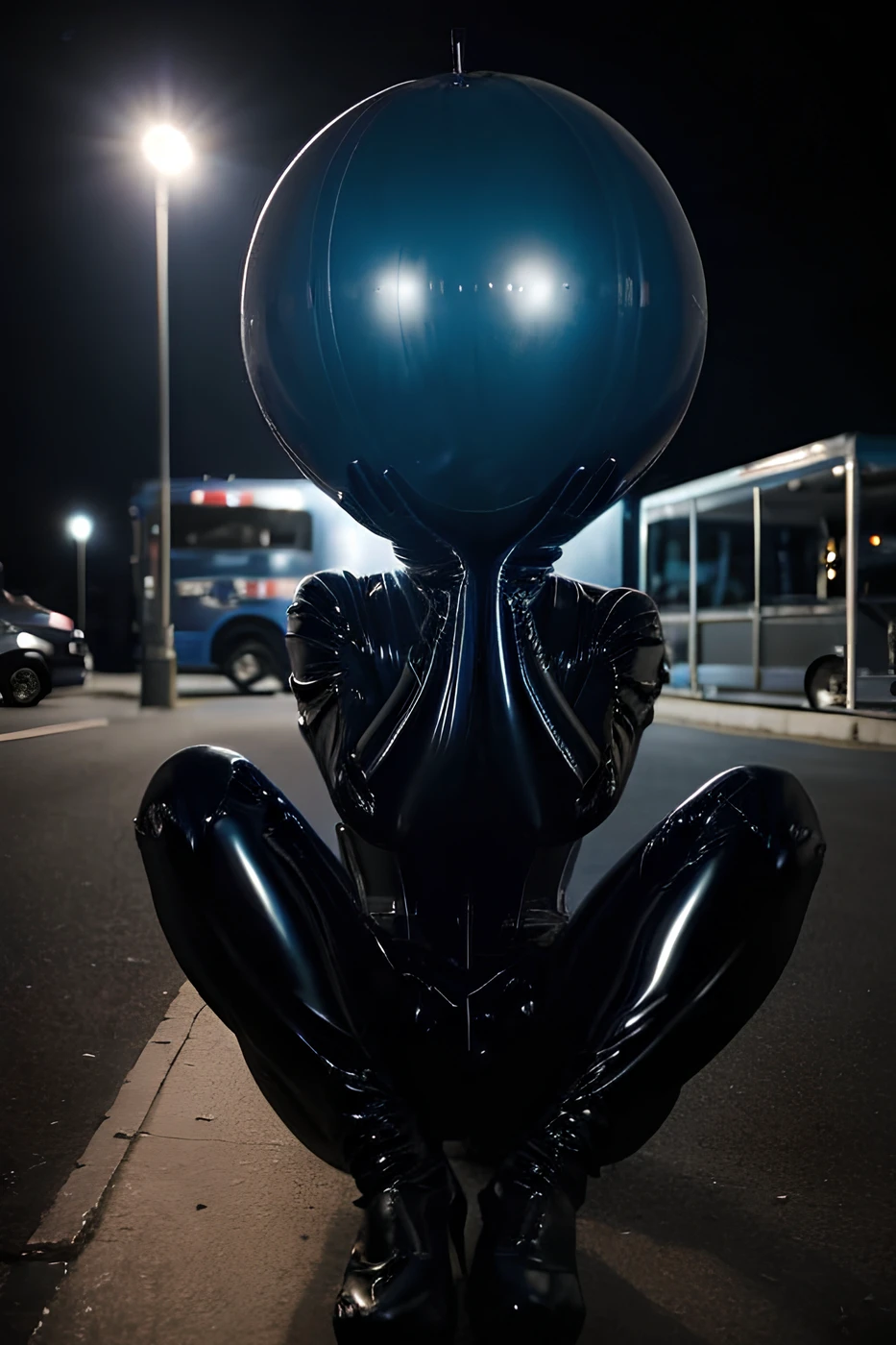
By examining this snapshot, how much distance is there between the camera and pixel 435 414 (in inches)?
57.9

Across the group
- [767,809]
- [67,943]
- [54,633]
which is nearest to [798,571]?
[67,943]

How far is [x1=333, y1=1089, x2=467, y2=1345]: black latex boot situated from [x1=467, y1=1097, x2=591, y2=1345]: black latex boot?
0.05 m

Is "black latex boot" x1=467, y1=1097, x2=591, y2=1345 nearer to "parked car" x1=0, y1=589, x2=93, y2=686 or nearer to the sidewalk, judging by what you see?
the sidewalk

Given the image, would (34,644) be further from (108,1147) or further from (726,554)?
(726,554)

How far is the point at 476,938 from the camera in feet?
5.86

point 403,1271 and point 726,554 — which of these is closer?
point 403,1271

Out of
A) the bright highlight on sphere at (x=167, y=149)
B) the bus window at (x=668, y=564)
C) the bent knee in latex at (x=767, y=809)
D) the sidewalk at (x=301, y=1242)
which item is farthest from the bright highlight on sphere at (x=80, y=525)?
the bus window at (x=668, y=564)

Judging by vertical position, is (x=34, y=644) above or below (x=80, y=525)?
below


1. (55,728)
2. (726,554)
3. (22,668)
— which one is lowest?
(55,728)

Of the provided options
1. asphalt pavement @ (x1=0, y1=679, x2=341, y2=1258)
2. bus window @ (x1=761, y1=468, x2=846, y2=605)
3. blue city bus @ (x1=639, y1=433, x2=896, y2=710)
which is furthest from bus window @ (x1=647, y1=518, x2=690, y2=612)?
asphalt pavement @ (x1=0, y1=679, x2=341, y2=1258)

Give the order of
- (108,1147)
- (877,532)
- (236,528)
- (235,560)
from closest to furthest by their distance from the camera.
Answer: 1. (108,1147)
2. (877,532)
3. (235,560)
4. (236,528)

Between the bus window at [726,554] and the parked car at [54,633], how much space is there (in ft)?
17.5

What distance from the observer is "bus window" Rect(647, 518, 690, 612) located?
11461 mm

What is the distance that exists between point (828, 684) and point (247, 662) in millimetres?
1466
